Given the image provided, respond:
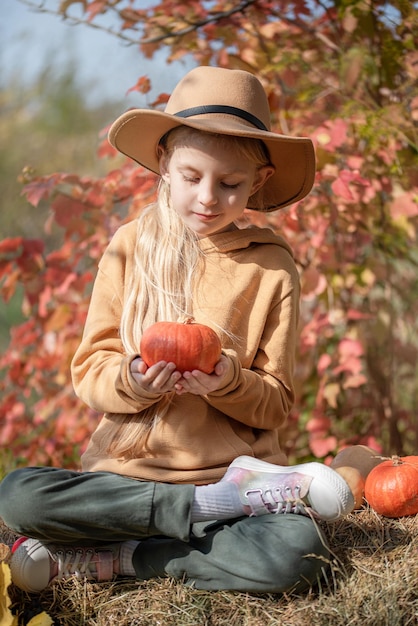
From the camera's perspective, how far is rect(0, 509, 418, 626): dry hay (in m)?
1.84

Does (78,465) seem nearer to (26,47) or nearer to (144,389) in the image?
(144,389)

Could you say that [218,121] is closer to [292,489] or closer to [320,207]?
[292,489]

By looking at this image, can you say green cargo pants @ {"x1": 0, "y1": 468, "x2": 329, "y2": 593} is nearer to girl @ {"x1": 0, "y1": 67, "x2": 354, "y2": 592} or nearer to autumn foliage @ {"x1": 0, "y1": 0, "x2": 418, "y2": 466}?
girl @ {"x1": 0, "y1": 67, "x2": 354, "y2": 592}

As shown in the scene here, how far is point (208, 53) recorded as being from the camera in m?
3.69

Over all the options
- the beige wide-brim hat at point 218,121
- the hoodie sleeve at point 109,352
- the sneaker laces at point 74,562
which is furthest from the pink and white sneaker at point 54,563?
the beige wide-brim hat at point 218,121

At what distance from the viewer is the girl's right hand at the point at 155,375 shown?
2.01 meters

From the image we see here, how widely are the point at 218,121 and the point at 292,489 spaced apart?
41.6 inches

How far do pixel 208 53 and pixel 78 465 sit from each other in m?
2.22

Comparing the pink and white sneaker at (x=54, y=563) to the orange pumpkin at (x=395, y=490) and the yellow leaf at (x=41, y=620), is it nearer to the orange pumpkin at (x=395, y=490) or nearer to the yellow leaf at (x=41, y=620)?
the yellow leaf at (x=41, y=620)

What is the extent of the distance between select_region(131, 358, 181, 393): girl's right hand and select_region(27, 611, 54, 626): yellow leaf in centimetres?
61

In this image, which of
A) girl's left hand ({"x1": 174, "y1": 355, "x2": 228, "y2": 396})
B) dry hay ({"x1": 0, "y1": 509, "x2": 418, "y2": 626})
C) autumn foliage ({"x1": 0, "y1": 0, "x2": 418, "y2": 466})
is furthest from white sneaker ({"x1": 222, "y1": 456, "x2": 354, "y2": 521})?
autumn foliage ({"x1": 0, "y1": 0, "x2": 418, "y2": 466})

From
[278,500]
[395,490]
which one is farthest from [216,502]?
[395,490]

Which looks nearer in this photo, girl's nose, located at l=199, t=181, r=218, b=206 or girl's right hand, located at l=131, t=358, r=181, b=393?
girl's right hand, located at l=131, t=358, r=181, b=393

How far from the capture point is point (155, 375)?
2.03 m
